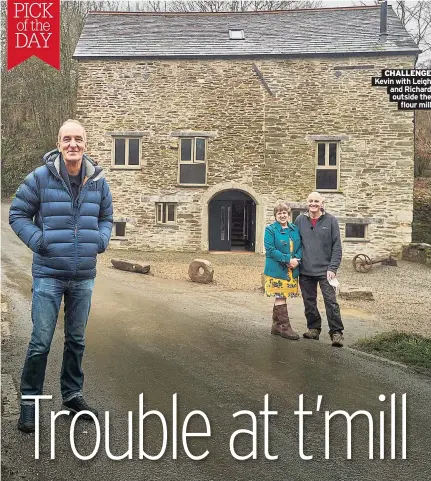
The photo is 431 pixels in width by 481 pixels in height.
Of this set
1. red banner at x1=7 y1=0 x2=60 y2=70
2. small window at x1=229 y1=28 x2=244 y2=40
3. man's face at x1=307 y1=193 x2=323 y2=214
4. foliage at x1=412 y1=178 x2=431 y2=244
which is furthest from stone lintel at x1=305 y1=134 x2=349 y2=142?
red banner at x1=7 y1=0 x2=60 y2=70

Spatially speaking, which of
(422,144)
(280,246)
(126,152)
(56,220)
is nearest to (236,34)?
(126,152)

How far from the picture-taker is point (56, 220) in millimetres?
2672

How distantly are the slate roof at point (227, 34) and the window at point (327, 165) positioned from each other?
6.52ft

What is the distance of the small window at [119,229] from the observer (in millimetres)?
10697

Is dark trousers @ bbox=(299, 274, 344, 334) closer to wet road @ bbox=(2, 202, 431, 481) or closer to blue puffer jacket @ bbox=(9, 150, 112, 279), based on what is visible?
wet road @ bbox=(2, 202, 431, 481)

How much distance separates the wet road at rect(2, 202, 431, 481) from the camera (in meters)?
2.30

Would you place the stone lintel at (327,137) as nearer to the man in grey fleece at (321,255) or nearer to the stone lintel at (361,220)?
the stone lintel at (361,220)

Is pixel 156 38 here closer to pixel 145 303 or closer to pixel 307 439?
pixel 145 303

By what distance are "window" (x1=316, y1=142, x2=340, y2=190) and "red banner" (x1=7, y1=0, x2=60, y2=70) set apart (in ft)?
24.4

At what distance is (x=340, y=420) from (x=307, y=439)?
319 millimetres

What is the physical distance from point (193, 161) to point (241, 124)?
1.32 metres

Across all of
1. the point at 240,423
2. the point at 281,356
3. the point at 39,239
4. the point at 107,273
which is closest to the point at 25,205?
the point at 39,239

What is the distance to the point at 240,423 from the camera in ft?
9.23

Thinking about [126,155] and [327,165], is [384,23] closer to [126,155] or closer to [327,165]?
[327,165]
